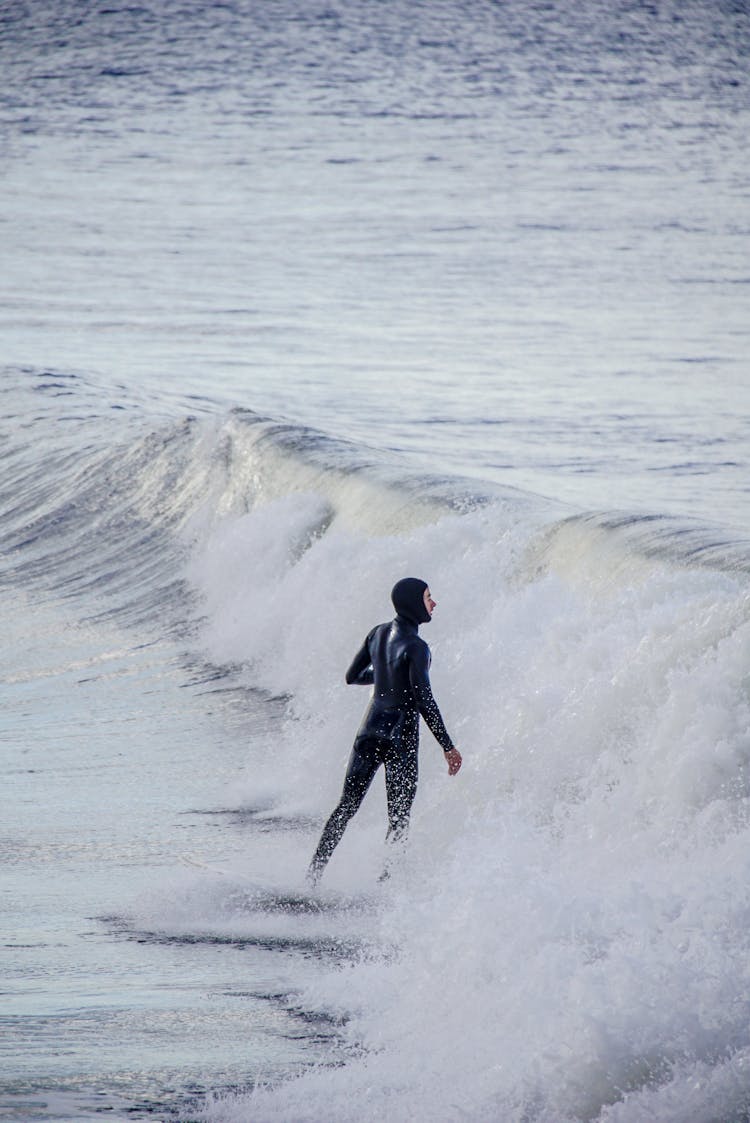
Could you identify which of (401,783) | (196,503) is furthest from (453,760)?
(196,503)

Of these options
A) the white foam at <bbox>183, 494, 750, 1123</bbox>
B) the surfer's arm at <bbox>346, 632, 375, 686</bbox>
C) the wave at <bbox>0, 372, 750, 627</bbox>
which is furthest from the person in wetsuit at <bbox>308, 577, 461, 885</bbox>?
the wave at <bbox>0, 372, 750, 627</bbox>

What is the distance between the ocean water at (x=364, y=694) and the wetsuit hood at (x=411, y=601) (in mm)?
1189

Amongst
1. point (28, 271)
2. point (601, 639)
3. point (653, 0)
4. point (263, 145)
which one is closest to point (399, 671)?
point (601, 639)

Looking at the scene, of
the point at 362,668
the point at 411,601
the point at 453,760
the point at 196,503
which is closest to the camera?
the point at 453,760

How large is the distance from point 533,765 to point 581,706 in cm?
43

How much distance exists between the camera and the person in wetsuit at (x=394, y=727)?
8.27 meters

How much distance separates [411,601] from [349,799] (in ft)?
3.26

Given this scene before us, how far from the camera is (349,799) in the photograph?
8344 mm

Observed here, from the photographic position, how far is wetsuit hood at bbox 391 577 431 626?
827 centimetres

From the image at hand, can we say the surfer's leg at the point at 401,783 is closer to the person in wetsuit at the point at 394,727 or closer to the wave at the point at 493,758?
the person in wetsuit at the point at 394,727

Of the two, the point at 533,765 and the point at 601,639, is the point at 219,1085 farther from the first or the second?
the point at 601,639

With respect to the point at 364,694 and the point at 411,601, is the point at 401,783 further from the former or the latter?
the point at 364,694

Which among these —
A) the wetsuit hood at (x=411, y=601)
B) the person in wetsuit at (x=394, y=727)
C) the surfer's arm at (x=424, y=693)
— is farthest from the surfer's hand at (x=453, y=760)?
the wetsuit hood at (x=411, y=601)

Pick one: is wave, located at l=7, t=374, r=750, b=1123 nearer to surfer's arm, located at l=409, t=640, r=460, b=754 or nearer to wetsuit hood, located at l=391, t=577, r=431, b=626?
surfer's arm, located at l=409, t=640, r=460, b=754
